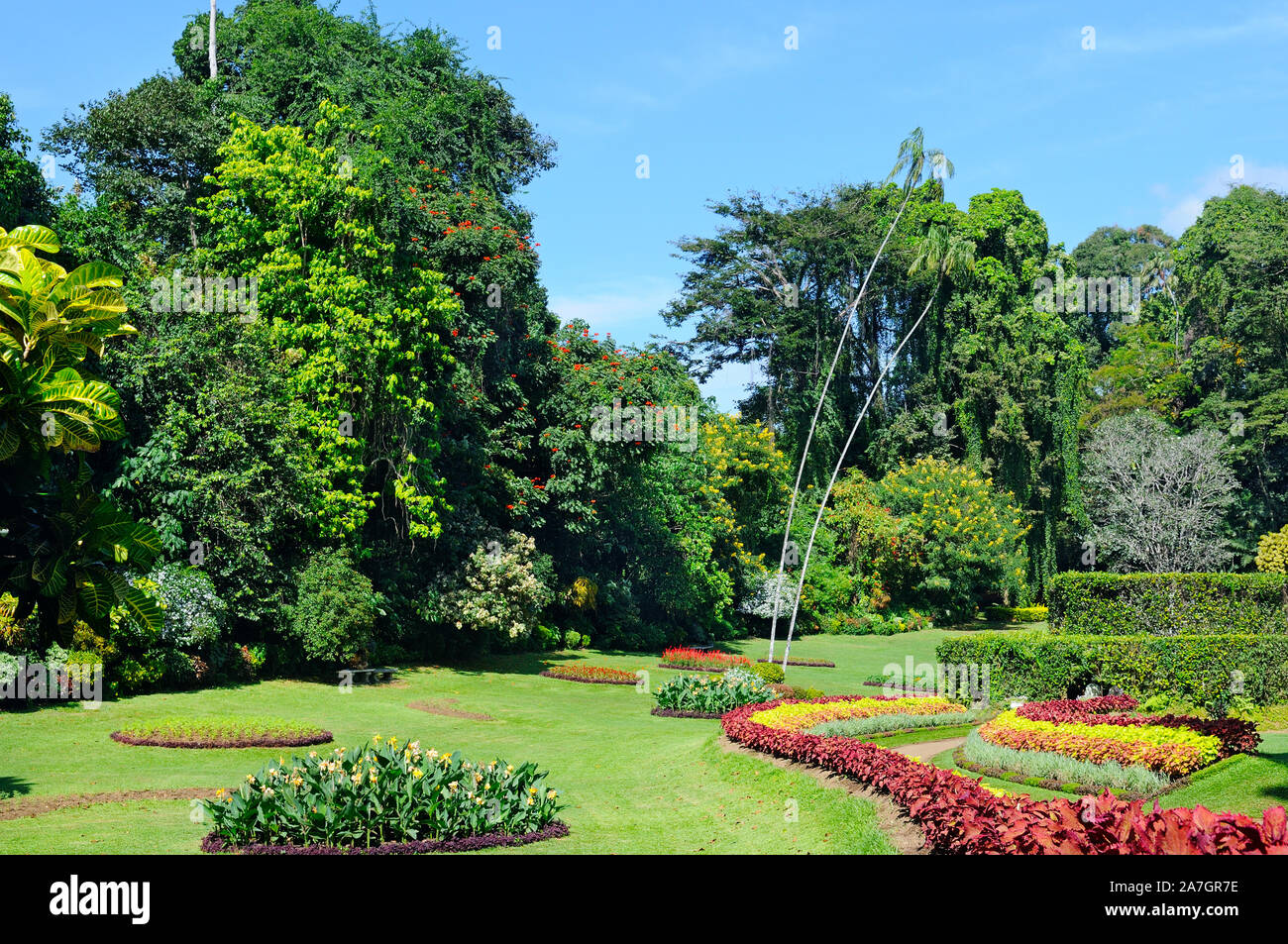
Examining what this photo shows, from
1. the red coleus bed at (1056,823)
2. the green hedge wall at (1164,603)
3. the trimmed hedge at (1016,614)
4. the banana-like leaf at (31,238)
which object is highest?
the banana-like leaf at (31,238)

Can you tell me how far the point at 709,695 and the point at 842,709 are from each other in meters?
4.43

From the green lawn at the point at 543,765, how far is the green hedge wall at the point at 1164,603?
5.67 m

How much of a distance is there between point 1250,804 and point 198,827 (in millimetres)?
12149

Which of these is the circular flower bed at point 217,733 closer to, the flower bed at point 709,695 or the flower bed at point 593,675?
the flower bed at point 709,695

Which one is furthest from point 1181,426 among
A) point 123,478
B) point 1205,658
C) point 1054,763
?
point 123,478

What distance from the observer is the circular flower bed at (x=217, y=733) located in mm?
17484

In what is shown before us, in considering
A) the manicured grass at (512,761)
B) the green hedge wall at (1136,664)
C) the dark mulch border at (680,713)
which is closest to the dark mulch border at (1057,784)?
the manicured grass at (512,761)

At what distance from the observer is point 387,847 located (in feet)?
36.0

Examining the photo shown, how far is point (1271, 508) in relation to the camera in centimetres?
5097

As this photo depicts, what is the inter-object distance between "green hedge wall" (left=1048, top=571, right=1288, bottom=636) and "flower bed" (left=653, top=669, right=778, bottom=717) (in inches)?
286

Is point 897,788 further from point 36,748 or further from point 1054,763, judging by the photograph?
point 36,748

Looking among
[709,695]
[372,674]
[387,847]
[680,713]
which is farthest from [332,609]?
[387,847]

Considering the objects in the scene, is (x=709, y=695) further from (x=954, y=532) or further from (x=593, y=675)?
(x=954, y=532)

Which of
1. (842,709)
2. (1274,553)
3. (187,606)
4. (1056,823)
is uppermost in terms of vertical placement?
(1274,553)
